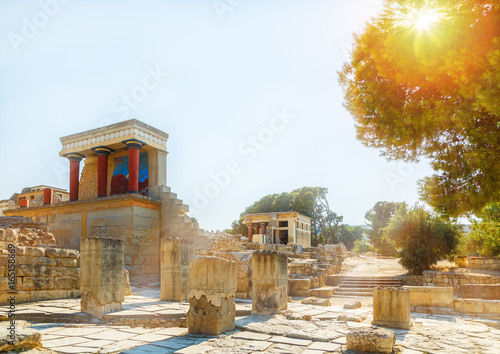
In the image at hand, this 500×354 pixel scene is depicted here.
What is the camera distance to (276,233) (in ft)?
122

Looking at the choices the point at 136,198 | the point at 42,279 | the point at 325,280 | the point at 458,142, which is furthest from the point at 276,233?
the point at 458,142

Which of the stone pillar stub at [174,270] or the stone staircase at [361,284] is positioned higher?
the stone pillar stub at [174,270]

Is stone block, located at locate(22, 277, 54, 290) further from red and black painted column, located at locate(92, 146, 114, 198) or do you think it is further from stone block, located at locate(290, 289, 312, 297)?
red and black painted column, located at locate(92, 146, 114, 198)

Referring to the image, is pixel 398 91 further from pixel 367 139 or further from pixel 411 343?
pixel 411 343

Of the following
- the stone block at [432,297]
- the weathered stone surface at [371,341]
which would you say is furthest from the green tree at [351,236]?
the weathered stone surface at [371,341]

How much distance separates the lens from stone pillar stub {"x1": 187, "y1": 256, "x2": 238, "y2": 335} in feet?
19.4

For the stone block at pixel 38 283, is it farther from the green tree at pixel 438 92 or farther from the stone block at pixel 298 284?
the green tree at pixel 438 92

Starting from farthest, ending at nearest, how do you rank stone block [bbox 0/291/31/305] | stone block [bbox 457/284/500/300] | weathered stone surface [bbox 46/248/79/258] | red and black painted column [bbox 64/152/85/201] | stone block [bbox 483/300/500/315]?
1. red and black painted column [bbox 64/152/85/201]
2. stone block [bbox 457/284/500/300]
3. weathered stone surface [bbox 46/248/79/258]
4. stone block [bbox 483/300/500/315]
5. stone block [bbox 0/291/31/305]

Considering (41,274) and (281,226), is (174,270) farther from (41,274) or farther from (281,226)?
(281,226)

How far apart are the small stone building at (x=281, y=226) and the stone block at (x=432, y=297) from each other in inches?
1029

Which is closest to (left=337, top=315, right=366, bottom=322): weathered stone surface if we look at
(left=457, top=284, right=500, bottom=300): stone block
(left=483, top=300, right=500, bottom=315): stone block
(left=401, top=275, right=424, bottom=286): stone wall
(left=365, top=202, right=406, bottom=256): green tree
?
(left=483, top=300, right=500, bottom=315): stone block

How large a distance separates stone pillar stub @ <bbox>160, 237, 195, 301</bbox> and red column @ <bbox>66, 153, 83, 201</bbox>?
1145cm

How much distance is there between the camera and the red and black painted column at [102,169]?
18172 millimetres

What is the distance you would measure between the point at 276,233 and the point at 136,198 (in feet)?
77.2
